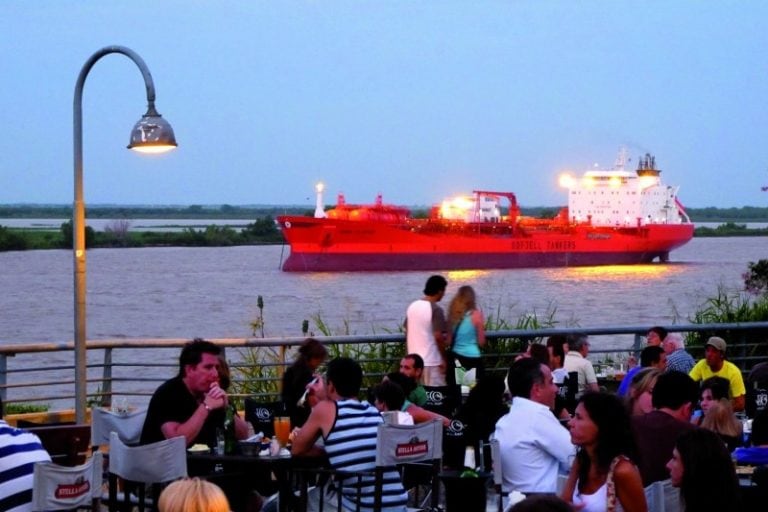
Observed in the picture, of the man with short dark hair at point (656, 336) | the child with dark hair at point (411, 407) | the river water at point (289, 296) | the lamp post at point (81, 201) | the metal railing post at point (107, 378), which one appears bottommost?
the river water at point (289, 296)

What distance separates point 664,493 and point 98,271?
9748 cm

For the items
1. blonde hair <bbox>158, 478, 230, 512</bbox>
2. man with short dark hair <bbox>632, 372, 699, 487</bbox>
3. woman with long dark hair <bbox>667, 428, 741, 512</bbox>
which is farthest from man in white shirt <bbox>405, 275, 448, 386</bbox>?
blonde hair <bbox>158, 478, 230, 512</bbox>

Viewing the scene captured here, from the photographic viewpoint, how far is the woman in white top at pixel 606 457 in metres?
4.17

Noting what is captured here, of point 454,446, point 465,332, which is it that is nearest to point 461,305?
point 465,332

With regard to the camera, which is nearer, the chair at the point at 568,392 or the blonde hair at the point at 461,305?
the chair at the point at 568,392

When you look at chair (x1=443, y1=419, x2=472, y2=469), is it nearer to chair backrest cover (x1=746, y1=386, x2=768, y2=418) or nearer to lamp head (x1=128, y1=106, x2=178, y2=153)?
chair backrest cover (x1=746, y1=386, x2=768, y2=418)

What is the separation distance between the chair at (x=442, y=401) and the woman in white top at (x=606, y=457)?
3087 mm

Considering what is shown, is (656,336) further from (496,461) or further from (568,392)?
(496,461)

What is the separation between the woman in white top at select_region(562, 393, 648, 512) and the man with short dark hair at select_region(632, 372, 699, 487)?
746 mm

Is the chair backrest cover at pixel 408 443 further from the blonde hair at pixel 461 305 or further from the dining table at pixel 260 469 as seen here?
the blonde hair at pixel 461 305

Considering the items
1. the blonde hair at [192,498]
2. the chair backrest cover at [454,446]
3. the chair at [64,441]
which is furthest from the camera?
the chair backrest cover at [454,446]

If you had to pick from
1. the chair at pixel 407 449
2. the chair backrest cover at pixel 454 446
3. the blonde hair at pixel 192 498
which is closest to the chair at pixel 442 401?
the chair backrest cover at pixel 454 446

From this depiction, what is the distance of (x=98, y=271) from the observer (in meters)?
99.1

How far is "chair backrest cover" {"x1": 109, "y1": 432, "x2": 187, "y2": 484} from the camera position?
16.2ft
